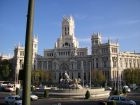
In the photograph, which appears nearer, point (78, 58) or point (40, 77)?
point (40, 77)

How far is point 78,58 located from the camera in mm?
134250

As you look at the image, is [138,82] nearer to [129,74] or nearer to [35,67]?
[129,74]

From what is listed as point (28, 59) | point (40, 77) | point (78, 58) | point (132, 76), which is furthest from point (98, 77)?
point (28, 59)

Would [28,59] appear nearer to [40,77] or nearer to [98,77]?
[98,77]

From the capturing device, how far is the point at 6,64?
12538 centimetres

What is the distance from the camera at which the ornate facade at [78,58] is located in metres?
122

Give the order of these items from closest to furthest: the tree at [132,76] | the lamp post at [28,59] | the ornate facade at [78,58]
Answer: the lamp post at [28,59] < the tree at [132,76] < the ornate facade at [78,58]

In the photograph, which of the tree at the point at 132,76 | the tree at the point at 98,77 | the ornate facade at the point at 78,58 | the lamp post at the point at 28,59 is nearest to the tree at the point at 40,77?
the ornate facade at the point at 78,58

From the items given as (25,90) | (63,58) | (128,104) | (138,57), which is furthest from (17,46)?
(25,90)

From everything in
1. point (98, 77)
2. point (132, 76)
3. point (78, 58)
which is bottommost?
point (98, 77)

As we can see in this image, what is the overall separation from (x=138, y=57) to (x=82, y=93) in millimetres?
88108

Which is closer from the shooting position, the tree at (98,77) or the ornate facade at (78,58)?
the tree at (98,77)

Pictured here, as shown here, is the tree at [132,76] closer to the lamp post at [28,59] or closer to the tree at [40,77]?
the tree at [40,77]

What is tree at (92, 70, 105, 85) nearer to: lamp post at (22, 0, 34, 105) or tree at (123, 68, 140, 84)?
tree at (123, 68, 140, 84)
